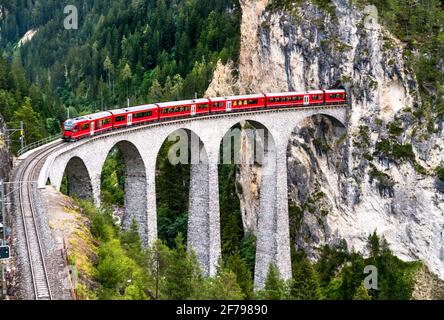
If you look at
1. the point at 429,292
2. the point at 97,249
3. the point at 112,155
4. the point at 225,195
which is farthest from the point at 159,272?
the point at 112,155

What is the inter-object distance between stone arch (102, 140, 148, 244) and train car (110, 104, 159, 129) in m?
1.61

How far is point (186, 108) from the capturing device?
65938mm

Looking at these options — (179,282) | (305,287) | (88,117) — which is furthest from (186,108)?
(179,282)

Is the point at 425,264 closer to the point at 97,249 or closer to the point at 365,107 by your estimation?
Result: the point at 365,107

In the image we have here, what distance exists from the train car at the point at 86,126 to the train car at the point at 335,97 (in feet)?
74.4

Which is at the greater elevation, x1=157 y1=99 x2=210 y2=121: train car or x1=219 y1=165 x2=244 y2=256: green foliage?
x1=157 y1=99 x2=210 y2=121: train car

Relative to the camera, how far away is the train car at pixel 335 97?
73.6m

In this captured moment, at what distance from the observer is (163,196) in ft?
296

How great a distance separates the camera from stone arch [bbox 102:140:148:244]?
62.4 meters

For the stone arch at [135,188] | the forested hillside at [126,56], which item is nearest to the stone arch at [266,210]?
the stone arch at [135,188]

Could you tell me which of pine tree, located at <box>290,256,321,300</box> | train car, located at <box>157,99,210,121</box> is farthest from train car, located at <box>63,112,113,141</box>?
pine tree, located at <box>290,256,321,300</box>

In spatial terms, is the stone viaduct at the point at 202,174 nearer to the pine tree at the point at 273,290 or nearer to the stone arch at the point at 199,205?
the stone arch at the point at 199,205

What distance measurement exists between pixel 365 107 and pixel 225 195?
2289cm

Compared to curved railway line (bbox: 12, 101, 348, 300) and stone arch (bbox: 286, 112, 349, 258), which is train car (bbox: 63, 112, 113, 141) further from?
stone arch (bbox: 286, 112, 349, 258)
